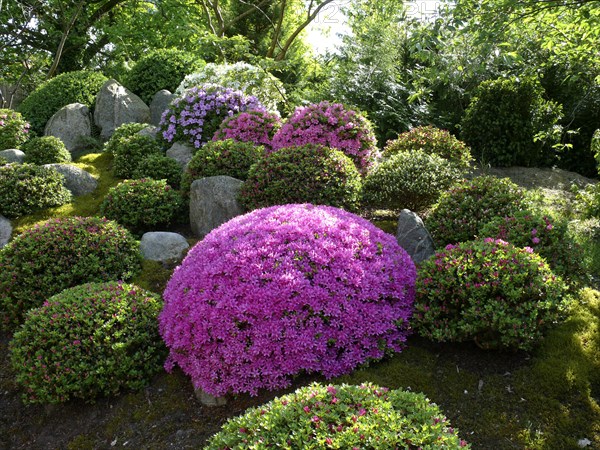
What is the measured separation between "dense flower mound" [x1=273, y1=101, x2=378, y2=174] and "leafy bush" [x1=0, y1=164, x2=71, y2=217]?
12.7 feet

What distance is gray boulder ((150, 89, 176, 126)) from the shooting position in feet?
44.6

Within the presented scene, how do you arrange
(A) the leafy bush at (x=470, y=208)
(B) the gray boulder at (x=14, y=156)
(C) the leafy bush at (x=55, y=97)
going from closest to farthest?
(A) the leafy bush at (x=470, y=208), (B) the gray boulder at (x=14, y=156), (C) the leafy bush at (x=55, y=97)

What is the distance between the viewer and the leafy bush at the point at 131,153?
33.6 ft

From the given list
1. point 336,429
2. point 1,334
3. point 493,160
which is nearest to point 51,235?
point 1,334

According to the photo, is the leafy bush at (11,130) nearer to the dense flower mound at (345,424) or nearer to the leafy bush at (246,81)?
the leafy bush at (246,81)

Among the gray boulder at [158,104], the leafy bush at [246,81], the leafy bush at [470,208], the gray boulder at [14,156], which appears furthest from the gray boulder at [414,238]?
the gray boulder at [158,104]

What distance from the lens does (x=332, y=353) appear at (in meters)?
4.25

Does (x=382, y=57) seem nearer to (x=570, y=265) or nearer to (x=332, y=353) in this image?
(x=570, y=265)

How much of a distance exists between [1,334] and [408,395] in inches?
199

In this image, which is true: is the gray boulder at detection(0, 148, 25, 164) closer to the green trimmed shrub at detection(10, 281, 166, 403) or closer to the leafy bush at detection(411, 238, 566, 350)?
the green trimmed shrub at detection(10, 281, 166, 403)

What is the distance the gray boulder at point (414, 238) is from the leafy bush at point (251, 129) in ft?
12.8

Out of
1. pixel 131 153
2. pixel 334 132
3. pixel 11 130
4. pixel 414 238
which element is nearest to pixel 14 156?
pixel 11 130

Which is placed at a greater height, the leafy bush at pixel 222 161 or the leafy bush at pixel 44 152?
the leafy bush at pixel 222 161

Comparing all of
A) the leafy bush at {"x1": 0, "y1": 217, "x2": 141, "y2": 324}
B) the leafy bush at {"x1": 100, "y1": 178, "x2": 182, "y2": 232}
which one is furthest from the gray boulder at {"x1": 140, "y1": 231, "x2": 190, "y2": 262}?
the leafy bush at {"x1": 100, "y1": 178, "x2": 182, "y2": 232}
